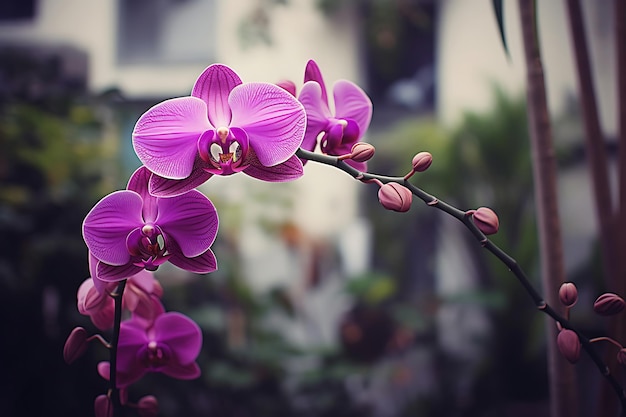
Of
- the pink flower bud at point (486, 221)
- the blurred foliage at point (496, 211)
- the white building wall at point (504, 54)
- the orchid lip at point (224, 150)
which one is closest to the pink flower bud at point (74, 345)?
the orchid lip at point (224, 150)

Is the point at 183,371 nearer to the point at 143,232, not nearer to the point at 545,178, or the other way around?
the point at 143,232

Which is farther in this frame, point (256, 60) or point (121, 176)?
point (256, 60)

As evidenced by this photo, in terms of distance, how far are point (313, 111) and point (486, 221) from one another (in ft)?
0.39

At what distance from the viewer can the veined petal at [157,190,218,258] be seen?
268 mm

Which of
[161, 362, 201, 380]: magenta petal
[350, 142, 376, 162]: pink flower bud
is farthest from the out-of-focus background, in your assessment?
[350, 142, 376, 162]: pink flower bud

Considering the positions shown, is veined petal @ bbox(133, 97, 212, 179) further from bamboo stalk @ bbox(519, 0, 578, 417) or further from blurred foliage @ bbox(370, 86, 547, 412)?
blurred foliage @ bbox(370, 86, 547, 412)

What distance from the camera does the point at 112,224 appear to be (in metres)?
0.27

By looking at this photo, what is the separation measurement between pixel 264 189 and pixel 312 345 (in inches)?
18.0

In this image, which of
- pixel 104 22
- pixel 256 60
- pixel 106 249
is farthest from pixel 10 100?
pixel 106 249

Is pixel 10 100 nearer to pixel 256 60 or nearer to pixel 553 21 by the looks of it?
pixel 256 60

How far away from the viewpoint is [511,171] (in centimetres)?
142

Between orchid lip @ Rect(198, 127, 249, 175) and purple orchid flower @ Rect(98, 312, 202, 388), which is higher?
orchid lip @ Rect(198, 127, 249, 175)

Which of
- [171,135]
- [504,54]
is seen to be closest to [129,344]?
[171,135]

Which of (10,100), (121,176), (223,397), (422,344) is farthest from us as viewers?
(422,344)
